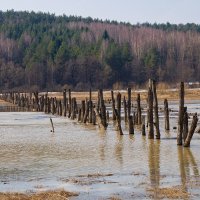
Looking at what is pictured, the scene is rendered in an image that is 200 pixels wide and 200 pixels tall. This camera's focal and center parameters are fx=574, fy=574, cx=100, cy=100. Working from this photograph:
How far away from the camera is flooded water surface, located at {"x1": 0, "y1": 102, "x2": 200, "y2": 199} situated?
14.5 m

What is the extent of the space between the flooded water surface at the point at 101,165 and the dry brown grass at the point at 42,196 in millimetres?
441

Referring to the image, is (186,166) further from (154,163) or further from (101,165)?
(101,165)

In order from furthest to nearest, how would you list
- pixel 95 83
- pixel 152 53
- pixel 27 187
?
pixel 152 53 → pixel 95 83 → pixel 27 187

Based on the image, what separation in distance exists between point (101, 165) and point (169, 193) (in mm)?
5385

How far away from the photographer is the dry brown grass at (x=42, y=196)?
13.1 meters

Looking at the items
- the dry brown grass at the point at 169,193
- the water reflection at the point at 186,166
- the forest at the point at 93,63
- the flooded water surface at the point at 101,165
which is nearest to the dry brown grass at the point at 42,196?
the flooded water surface at the point at 101,165

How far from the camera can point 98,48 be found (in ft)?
452

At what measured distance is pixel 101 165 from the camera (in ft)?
60.9

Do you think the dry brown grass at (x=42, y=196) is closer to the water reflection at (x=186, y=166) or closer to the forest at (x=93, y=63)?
the water reflection at (x=186, y=166)

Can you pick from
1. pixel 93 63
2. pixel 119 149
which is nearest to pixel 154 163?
pixel 119 149

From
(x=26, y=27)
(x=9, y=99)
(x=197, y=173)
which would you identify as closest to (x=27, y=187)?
(x=197, y=173)

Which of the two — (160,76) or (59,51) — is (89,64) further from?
(160,76)

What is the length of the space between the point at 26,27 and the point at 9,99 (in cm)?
10266

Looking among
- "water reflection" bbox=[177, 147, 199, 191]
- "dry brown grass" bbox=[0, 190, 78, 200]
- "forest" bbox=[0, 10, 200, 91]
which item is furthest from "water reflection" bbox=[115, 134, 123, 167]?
"forest" bbox=[0, 10, 200, 91]
